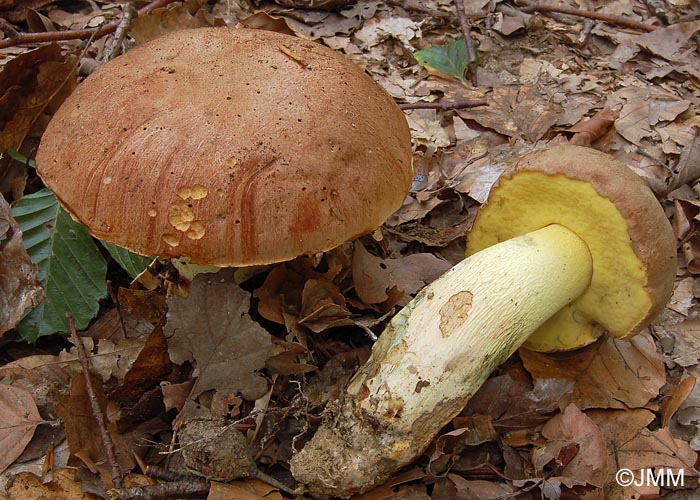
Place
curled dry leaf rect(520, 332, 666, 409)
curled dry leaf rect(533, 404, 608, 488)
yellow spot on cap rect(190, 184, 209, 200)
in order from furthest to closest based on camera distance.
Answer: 1. curled dry leaf rect(520, 332, 666, 409)
2. curled dry leaf rect(533, 404, 608, 488)
3. yellow spot on cap rect(190, 184, 209, 200)

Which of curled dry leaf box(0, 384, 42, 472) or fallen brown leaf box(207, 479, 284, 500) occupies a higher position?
curled dry leaf box(0, 384, 42, 472)

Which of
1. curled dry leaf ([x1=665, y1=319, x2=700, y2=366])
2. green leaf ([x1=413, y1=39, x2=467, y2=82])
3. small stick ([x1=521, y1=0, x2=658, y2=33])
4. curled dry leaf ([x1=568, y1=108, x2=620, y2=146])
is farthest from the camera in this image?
small stick ([x1=521, y1=0, x2=658, y2=33])

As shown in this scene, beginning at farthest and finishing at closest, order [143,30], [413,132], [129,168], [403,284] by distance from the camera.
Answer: [413,132] → [143,30] → [403,284] → [129,168]

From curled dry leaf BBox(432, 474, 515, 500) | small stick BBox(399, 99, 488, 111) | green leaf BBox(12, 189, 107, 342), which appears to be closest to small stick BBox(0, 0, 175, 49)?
green leaf BBox(12, 189, 107, 342)

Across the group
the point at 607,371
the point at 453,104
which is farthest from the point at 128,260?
the point at 453,104

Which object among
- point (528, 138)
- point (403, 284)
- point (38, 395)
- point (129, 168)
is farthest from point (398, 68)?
point (38, 395)

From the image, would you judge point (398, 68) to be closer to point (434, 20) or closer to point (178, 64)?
point (434, 20)

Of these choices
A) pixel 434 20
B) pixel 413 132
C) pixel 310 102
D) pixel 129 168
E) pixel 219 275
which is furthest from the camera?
pixel 434 20

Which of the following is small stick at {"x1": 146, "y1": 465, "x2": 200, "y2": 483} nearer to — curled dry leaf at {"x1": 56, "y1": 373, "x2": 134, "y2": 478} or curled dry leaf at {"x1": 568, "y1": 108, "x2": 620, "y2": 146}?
curled dry leaf at {"x1": 56, "y1": 373, "x2": 134, "y2": 478}

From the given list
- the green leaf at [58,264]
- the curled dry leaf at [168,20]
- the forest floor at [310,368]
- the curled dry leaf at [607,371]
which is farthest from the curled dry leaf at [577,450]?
the curled dry leaf at [168,20]
